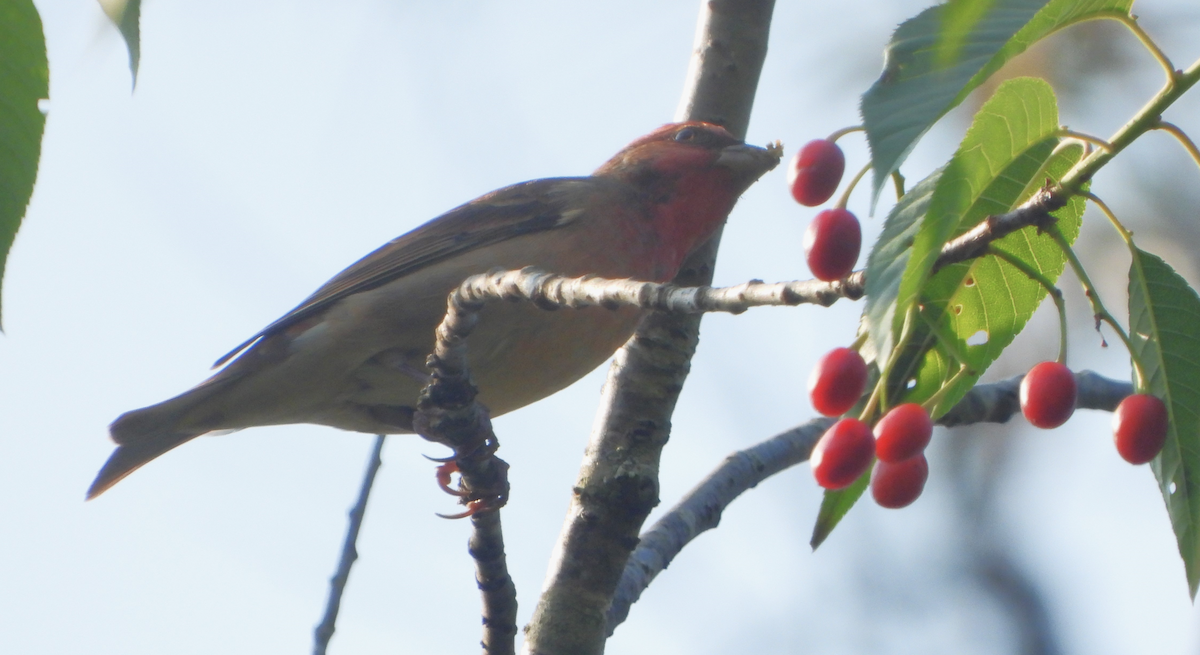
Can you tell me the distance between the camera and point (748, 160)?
16.2ft

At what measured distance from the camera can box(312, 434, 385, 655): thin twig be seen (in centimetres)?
322

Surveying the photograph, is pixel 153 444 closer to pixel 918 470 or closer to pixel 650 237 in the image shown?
pixel 650 237

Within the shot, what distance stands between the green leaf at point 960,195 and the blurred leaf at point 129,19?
4.06 feet

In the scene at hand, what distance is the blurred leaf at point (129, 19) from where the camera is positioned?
176 cm

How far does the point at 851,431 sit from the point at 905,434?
4.4 inches

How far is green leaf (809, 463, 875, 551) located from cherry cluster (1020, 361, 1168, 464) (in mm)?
443

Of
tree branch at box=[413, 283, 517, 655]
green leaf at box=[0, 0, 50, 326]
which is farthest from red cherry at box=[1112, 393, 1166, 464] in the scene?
green leaf at box=[0, 0, 50, 326]

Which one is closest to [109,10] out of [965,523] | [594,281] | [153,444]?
[594,281]

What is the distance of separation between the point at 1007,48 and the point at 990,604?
7.24m

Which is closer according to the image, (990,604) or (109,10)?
(109,10)


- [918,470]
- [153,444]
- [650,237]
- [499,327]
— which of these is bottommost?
[918,470]

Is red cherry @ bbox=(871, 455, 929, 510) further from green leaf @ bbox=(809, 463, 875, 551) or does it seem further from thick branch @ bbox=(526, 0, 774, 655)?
thick branch @ bbox=(526, 0, 774, 655)

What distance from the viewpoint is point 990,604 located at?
7.89 m

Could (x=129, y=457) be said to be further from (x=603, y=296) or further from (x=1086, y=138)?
(x=1086, y=138)
